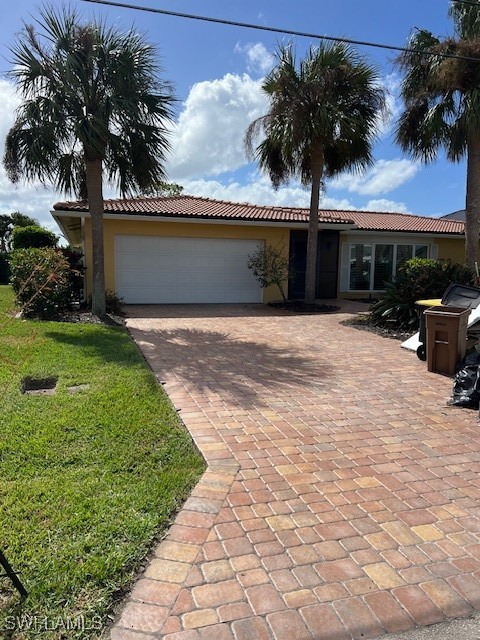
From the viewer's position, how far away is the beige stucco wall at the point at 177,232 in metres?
15.1

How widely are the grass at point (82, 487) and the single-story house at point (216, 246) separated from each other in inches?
369

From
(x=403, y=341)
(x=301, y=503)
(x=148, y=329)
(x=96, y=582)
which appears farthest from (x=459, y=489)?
(x=148, y=329)

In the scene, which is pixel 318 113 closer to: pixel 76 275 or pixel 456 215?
pixel 76 275

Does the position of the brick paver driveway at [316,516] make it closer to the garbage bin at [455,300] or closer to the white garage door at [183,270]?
the garbage bin at [455,300]

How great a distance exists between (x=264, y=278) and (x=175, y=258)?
326 cm

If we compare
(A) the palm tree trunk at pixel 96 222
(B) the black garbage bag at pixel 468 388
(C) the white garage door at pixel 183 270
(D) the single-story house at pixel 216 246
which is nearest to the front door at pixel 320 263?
(D) the single-story house at pixel 216 246

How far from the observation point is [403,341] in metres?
9.99

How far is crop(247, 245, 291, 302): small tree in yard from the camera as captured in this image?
1614cm

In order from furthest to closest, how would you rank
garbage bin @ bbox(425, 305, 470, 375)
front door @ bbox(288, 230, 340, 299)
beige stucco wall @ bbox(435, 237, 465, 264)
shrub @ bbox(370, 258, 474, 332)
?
beige stucco wall @ bbox(435, 237, 465, 264) → front door @ bbox(288, 230, 340, 299) → shrub @ bbox(370, 258, 474, 332) → garbage bin @ bbox(425, 305, 470, 375)

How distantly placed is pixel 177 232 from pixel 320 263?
6210mm

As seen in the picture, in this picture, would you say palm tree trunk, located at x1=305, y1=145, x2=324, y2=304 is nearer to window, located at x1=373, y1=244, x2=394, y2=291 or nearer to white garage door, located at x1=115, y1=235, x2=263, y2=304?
white garage door, located at x1=115, y1=235, x2=263, y2=304

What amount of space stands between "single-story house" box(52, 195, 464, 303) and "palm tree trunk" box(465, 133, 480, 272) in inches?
199

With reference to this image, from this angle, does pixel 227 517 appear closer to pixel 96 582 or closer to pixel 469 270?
pixel 96 582

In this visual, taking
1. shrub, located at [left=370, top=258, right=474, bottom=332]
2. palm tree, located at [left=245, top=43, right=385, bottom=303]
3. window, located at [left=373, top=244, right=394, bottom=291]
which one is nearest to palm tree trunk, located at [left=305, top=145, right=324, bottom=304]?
palm tree, located at [left=245, top=43, right=385, bottom=303]
